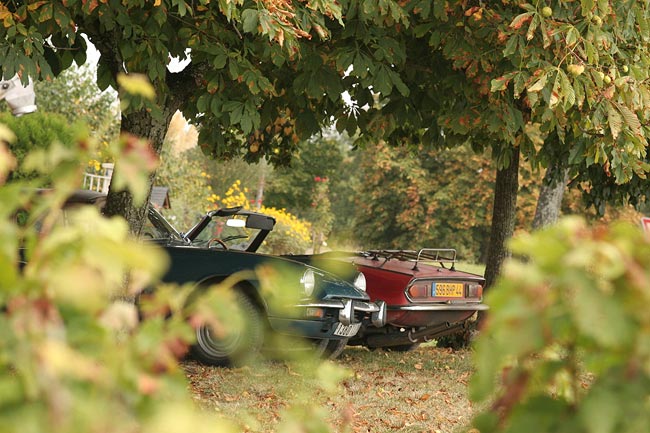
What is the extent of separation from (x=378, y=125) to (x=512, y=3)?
1689 mm

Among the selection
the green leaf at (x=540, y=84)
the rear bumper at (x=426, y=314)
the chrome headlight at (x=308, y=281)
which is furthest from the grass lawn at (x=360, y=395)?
the green leaf at (x=540, y=84)

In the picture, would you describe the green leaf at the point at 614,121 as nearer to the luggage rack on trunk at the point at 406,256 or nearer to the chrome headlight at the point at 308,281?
the luggage rack on trunk at the point at 406,256

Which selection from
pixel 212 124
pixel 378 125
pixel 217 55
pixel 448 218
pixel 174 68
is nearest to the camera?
pixel 217 55

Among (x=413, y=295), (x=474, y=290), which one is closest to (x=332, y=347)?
(x=413, y=295)

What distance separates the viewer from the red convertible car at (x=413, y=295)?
325 inches

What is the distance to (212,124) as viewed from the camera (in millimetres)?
9258

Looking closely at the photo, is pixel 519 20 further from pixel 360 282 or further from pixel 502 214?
pixel 502 214

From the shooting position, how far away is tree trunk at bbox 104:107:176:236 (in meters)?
7.27

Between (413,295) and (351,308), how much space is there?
102cm

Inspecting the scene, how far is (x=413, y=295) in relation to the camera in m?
8.28

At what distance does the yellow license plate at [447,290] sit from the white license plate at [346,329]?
3.86 ft

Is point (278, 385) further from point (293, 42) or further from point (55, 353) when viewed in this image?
point (55, 353)

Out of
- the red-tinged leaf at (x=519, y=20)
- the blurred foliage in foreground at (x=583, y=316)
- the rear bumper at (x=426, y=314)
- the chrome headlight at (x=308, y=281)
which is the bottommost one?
the rear bumper at (x=426, y=314)

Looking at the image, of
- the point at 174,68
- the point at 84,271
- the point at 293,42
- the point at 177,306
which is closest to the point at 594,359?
the point at 177,306
